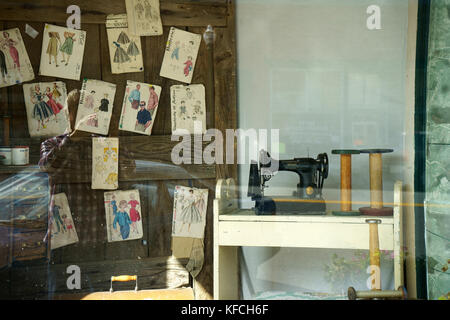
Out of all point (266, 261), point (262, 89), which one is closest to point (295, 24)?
point (262, 89)

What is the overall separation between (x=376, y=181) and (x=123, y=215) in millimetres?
1242

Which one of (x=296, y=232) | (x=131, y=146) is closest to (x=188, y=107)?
(x=131, y=146)

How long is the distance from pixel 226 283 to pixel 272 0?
4.56 ft

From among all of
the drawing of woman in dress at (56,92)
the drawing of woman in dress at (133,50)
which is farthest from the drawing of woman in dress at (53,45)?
the drawing of woman in dress at (133,50)

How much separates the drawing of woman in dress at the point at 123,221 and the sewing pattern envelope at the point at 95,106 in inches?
15.4

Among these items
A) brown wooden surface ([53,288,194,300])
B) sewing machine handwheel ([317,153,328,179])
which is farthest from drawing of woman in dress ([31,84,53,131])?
sewing machine handwheel ([317,153,328,179])

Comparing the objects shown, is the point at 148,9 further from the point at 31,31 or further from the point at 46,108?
the point at 46,108

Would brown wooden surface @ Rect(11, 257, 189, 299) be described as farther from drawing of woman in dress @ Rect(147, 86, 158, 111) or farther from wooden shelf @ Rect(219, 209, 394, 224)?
drawing of woman in dress @ Rect(147, 86, 158, 111)

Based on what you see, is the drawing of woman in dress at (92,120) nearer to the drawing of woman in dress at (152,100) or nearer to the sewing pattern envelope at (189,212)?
the drawing of woman in dress at (152,100)

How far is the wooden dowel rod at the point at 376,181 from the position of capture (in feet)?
7.82

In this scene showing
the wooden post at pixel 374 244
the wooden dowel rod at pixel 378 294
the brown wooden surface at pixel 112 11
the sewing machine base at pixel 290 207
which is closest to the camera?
the wooden dowel rod at pixel 378 294

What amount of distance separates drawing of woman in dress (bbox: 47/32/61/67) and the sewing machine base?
123 cm

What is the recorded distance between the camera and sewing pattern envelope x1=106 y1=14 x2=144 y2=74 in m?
2.51

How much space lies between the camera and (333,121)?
2490 mm
